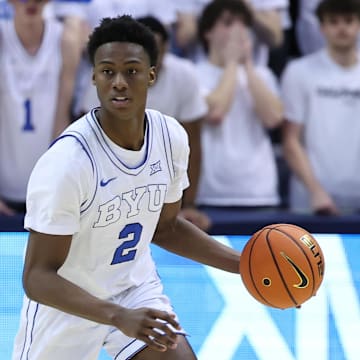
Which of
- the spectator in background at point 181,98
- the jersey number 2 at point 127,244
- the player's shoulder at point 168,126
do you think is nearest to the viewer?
the jersey number 2 at point 127,244

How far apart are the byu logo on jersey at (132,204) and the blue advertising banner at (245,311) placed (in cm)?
109

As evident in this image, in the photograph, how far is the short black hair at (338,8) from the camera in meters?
5.94

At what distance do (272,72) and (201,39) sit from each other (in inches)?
30.6

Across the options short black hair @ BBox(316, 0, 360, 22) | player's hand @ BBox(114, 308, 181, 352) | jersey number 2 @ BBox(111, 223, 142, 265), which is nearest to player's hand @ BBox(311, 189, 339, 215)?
short black hair @ BBox(316, 0, 360, 22)

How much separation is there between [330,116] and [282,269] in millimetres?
2563

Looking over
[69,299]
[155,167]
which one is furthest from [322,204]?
[69,299]

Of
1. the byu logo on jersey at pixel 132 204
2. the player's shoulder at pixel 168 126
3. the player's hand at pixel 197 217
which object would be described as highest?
the player's shoulder at pixel 168 126

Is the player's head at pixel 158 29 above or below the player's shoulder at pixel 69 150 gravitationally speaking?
below

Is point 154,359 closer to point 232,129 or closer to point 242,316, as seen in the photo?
point 242,316

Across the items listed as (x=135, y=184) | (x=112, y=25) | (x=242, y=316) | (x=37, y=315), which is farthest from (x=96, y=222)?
(x=242, y=316)

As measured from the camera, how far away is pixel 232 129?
588 centimetres

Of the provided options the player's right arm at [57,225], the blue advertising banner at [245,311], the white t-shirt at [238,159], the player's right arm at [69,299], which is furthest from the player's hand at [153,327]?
the white t-shirt at [238,159]

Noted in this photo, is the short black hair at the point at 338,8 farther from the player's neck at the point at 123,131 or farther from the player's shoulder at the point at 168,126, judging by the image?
the player's neck at the point at 123,131

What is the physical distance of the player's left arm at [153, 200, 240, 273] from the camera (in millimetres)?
3740
